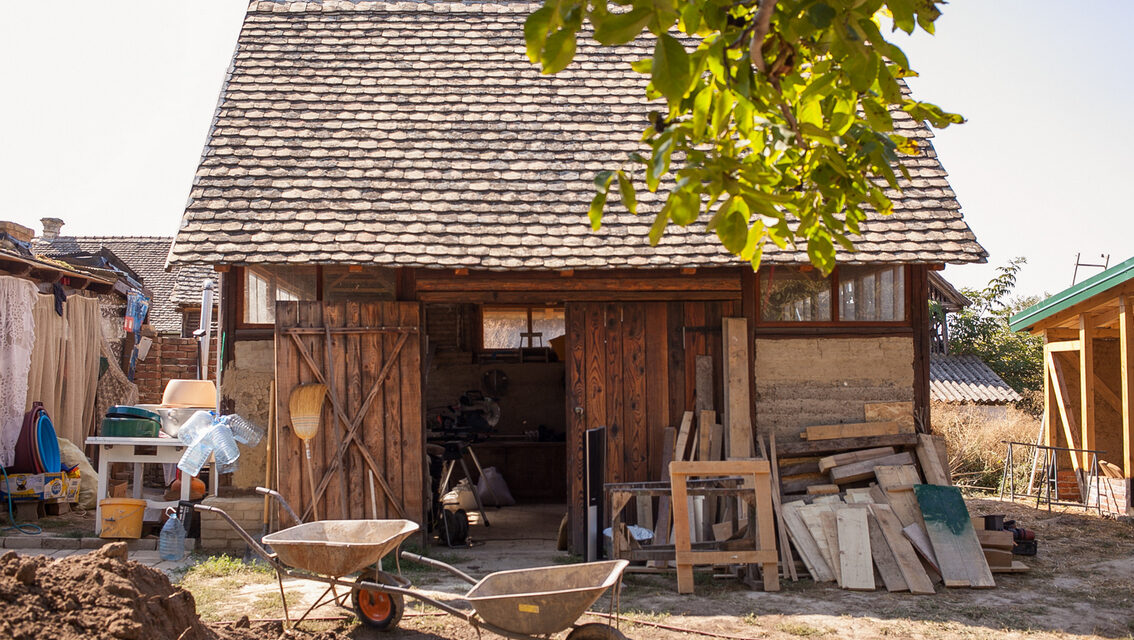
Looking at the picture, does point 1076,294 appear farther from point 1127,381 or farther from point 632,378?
point 632,378

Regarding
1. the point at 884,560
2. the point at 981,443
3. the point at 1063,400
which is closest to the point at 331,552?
the point at 884,560

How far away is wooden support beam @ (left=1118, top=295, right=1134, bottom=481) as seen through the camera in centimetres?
1132

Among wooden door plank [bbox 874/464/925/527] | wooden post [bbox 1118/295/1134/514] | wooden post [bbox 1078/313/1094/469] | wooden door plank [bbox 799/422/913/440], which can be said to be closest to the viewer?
wooden door plank [bbox 874/464/925/527]

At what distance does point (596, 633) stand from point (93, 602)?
8.88ft

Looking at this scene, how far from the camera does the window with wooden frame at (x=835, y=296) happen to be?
8938 mm

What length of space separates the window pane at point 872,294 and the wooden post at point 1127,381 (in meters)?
4.40

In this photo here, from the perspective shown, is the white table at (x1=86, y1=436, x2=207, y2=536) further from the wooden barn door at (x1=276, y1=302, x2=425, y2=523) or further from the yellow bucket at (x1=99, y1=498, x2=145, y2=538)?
the wooden barn door at (x1=276, y1=302, x2=425, y2=523)

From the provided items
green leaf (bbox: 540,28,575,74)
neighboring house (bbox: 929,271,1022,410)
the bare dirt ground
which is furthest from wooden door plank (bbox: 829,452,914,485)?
neighboring house (bbox: 929,271,1022,410)

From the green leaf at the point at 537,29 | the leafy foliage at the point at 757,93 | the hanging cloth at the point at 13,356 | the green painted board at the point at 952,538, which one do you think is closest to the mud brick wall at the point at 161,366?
the hanging cloth at the point at 13,356

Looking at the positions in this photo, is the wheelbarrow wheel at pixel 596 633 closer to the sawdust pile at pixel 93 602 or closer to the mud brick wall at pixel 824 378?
A: the sawdust pile at pixel 93 602

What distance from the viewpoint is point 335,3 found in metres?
11.6

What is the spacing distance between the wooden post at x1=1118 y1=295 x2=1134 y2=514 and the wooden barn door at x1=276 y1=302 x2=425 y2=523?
8.75 meters

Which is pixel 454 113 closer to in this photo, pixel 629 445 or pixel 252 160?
pixel 252 160

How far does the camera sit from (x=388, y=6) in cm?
1171
